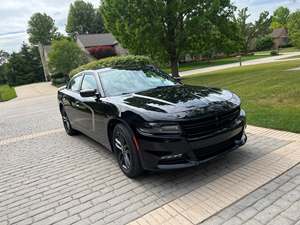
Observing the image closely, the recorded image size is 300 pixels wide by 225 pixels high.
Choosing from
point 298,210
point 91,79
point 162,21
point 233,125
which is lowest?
point 298,210

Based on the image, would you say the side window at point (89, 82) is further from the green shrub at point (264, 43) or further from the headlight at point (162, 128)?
the green shrub at point (264, 43)

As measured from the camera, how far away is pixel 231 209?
2963mm

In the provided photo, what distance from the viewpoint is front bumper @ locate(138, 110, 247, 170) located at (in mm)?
3354

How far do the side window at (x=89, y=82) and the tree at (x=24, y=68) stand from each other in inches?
1878

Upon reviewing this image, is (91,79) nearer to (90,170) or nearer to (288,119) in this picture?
(90,170)

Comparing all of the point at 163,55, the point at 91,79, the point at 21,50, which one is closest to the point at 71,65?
the point at 163,55

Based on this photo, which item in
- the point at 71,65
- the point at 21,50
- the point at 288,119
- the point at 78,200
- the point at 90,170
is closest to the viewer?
the point at 78,200

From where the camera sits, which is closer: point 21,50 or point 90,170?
point 90,170

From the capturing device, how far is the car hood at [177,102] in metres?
3.42

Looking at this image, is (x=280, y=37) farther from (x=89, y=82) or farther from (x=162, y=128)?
(x=162, y=128)

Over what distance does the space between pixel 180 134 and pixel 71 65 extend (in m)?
30.8

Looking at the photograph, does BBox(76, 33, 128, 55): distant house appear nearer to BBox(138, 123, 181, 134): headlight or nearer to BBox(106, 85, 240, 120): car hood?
BBox(106, 85, 240, 120): car hood

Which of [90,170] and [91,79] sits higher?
[91,79]

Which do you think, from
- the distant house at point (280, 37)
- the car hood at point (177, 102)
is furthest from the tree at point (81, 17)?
the car hood at point (177, 102)
